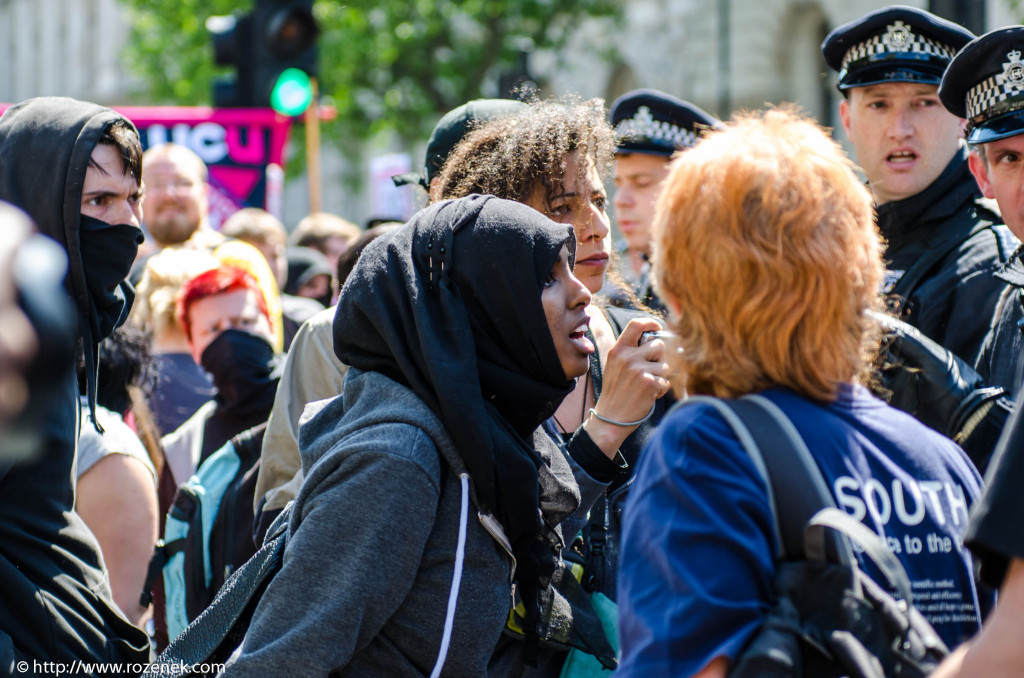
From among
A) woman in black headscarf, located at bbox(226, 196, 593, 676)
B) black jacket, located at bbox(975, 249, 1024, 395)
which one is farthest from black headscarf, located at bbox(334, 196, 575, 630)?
black jacket, located at bbox(975, 249, 1024, 395)

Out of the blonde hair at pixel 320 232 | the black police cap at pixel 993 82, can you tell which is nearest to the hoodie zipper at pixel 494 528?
the black police cap at pixel 993 82

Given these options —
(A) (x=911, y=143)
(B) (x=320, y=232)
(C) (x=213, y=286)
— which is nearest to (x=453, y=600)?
(A) (x=911, y=143)

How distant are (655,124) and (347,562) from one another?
3.51 meters

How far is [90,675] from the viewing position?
2785 mm

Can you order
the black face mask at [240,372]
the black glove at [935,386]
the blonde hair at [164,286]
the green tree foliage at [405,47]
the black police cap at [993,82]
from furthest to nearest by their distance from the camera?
the green tree foliage at [405,47]
the blonde hair at [164,286]
the black face mask at [240,372]
the black police cap at [993,82]
the black glove at [935,386]

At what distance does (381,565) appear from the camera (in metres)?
2.19

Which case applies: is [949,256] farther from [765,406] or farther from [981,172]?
[765,406]

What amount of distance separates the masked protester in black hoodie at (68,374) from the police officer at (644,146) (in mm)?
2542

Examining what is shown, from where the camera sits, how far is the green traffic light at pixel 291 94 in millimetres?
9195

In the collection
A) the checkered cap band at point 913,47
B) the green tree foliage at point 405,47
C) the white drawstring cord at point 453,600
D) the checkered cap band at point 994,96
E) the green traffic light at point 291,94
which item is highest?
the green tree foliage at point 405,47

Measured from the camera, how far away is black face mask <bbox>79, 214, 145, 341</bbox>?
3.12m

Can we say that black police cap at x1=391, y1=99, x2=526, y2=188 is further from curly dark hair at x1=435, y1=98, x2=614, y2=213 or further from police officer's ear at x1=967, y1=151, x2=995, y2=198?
police officer's ear at x1=967, y1=151, x2=995, y2=198

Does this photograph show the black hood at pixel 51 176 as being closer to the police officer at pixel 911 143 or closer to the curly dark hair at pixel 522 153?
the curly dark hair at pixel 522 153

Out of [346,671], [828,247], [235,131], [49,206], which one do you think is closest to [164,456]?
[49,206]
